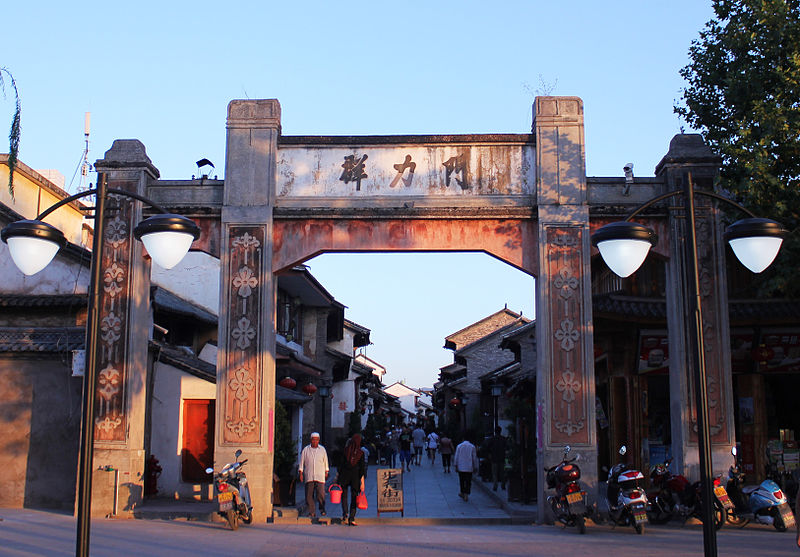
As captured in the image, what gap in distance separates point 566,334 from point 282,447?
626 cm

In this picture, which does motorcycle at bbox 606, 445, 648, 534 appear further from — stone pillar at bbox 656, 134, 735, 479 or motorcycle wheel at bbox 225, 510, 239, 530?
motorcycle wheel at bbox 225, 510, 239, 530

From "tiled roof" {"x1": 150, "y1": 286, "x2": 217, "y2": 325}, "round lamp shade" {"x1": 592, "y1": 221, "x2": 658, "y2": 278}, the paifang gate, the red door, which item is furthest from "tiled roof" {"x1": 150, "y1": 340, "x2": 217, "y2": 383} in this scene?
"round lamp shade" {"x1": 592, "y1": 221, "x2": 658, "y2": 278}

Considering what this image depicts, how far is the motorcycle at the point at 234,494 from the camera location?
43.2ft

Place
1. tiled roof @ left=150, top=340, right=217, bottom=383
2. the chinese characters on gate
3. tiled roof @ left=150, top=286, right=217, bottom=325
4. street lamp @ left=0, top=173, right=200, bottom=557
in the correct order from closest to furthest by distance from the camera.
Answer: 1. street lamp @ left=0, top=173, right=200, bottom=557
2. the chinese characters on gate
3. tiled roof @ left=150, top=340, right=217, bottom=383
4. tiled roof @ left=150, top=286, right=217, bottom=325

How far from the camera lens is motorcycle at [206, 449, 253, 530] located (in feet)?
43.2

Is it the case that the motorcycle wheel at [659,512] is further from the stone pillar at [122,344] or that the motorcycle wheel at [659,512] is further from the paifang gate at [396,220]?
the stone pillar at [122,344]

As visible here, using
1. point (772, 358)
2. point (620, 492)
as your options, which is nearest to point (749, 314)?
point (772, 358)

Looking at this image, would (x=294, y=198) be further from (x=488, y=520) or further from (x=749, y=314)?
(x=749, y=314)

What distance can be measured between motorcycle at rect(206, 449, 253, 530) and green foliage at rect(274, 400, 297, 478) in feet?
7.04

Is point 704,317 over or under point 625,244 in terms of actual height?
over

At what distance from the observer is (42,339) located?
1568cm

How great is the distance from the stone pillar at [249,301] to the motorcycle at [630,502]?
6.08m

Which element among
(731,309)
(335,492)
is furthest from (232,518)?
(731,309)

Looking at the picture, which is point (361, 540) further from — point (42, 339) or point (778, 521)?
point (42, 339)
